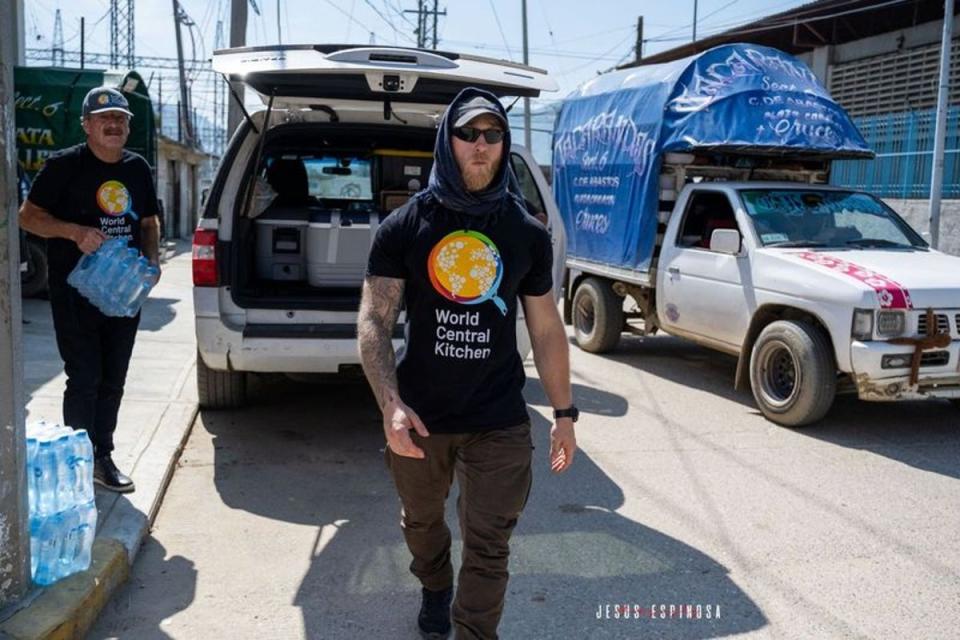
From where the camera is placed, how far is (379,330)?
9.64 feet

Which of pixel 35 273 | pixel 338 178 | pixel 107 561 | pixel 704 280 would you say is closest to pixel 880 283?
pixel 704 280

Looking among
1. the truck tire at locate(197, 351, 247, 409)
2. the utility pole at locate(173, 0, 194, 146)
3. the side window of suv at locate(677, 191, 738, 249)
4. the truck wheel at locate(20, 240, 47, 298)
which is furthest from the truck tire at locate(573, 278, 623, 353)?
the utility pole at locate(173, 0, 194, 146)

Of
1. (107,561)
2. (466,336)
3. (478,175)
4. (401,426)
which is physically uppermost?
(478,175)

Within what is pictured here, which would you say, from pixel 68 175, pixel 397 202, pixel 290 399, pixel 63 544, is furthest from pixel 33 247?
pixel 63 544

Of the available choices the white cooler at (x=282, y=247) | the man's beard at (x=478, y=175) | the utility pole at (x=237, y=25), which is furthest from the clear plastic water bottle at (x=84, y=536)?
the utility pole at (x=237, y=25)

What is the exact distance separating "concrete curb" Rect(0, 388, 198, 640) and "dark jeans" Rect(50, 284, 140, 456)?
335 millimetres

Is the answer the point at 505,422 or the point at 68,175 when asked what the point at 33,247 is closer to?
the point at 68,175

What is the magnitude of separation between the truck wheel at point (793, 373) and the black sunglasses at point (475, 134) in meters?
3.99

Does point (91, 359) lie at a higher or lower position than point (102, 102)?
lower

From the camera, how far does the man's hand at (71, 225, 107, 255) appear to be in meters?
4.07

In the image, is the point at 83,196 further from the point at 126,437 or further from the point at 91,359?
the point at 126,437

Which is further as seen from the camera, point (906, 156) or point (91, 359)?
point (906, 156)

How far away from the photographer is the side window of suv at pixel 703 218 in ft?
25.4

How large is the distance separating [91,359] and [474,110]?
2452 mm
